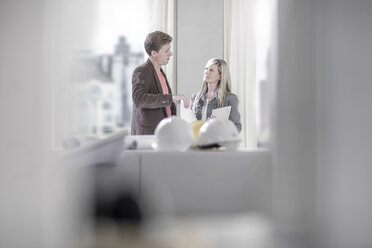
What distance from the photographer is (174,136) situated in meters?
0.99

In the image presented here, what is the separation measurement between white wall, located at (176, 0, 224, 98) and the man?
3.68 ft

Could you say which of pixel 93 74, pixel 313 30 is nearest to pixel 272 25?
pixel 313 30

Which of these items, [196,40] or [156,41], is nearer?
[156,41]

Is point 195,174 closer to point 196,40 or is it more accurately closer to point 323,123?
point 323,123

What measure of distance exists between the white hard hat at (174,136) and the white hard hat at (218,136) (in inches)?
1.7

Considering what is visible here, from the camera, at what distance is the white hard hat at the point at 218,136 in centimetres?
104

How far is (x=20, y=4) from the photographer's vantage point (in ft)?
0.92

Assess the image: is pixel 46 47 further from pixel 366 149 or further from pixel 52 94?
pixel 366 149

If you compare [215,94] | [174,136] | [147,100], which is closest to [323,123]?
[174,136]

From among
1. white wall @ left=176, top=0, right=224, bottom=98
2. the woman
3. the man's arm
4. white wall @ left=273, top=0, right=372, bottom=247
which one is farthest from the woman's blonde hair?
white wall @ left=273, top=0, right=372, bottom=247

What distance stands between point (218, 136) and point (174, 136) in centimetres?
12

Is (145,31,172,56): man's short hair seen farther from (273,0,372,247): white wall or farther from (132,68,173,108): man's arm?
(273,0,372,247): white wall

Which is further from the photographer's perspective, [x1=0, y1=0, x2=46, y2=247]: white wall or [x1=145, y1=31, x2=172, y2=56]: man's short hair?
[x1=145, y1=31, x2=172, y2=56]: man's short hair

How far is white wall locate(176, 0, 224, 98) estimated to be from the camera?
11.3 feet
